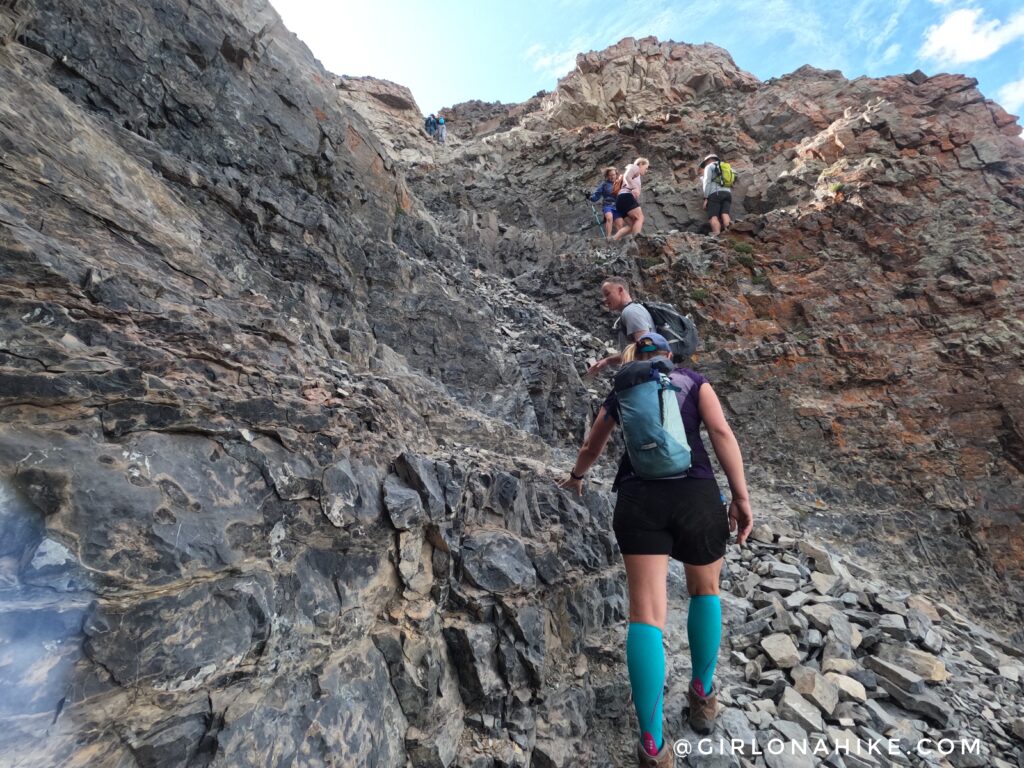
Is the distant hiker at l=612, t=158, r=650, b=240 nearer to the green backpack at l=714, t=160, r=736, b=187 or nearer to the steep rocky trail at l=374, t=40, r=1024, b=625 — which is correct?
the steep rocky trail at l=374, t=40, r=1024, b=625

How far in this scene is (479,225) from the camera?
1518cm

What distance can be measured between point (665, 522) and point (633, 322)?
1.52m

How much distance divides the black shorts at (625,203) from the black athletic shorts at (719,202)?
209cm

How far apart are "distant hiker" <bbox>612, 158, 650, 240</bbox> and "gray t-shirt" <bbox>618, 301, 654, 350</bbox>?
9569mm

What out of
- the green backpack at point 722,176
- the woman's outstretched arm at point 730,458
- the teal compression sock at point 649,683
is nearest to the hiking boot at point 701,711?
the teal compression sock at point 649,683

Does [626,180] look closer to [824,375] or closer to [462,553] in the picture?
[824,375]

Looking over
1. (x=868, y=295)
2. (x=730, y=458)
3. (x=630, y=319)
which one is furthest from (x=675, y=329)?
(x=868, y=295)

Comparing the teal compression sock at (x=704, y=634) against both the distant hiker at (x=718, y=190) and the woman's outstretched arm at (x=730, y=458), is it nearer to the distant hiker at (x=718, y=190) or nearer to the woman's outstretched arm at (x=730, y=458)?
the woman's outstretched arm at (x=730, y=458)

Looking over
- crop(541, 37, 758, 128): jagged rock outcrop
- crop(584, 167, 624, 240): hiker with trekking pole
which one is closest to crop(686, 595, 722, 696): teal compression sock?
crop(584, 167, 624, 240): hiker with trekking pole

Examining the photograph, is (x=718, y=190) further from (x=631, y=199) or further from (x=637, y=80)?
(x=637, y=80)

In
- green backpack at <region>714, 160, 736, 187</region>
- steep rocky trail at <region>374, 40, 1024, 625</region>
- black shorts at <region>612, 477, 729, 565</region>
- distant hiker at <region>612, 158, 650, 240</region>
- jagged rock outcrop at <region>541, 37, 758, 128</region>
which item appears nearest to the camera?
black shorts at <region>612, 477, 729, 565</region>

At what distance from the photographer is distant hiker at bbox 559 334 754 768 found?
2816 millimetres

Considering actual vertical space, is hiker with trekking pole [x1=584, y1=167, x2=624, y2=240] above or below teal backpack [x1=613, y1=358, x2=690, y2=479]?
above

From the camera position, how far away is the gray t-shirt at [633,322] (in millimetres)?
3721
